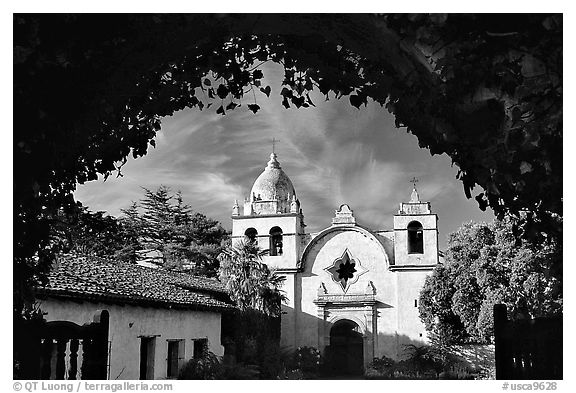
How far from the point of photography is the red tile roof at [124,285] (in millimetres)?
9953

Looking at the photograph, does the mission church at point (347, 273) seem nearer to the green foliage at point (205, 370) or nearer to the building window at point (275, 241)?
the building window at point (275, 241)

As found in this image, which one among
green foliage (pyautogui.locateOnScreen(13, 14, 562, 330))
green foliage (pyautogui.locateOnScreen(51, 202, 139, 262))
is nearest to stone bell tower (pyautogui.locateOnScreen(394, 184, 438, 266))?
green foliage (pyautogui.locateOnScreen(51, 202, 139, 262))

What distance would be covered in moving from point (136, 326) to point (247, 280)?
7.35m

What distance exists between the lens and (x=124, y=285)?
12.2m

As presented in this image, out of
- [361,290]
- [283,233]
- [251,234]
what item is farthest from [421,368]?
[361,290]

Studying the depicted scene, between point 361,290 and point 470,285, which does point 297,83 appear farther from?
point 361,290

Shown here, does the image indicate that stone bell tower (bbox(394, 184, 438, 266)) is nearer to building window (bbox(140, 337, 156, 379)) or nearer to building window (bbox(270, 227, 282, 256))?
building window (bbox(270, 227, 282, 256))

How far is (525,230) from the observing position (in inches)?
135

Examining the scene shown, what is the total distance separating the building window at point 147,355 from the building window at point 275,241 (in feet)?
33.0

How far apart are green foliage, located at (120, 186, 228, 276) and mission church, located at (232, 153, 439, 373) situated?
7.85 ft

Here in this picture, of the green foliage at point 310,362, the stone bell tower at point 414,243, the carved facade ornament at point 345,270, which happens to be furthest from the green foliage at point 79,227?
the carved facade ornament at point 345,270

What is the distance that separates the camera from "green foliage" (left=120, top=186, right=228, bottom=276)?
28.9ft
